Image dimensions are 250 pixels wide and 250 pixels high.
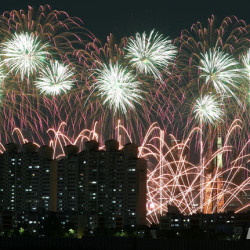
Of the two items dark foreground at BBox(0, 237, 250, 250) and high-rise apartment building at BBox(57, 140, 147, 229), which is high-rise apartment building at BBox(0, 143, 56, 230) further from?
dark foreground at BBox(0, 237, 250, 250)

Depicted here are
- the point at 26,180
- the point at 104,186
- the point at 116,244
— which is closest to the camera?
the point at 116,244

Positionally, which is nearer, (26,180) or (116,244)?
(116,244)

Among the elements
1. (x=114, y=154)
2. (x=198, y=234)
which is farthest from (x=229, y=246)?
(x=114, y=154)

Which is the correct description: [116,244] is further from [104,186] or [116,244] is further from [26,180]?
[26,180]

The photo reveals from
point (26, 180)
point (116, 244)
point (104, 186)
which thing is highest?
point (26, 180)

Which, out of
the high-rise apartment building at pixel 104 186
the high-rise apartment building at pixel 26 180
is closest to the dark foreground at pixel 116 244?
the high-rise apartment building at pixel 104 186

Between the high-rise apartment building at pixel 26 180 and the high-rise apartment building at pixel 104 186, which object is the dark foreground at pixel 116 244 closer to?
the high-rise apartment building at pixel 104 186

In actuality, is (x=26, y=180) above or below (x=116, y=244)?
above

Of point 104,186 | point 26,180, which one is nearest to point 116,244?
point 104,186

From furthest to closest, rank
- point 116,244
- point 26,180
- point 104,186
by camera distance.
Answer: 1. point 26,180
2. point 104,186
3. point 116,244
